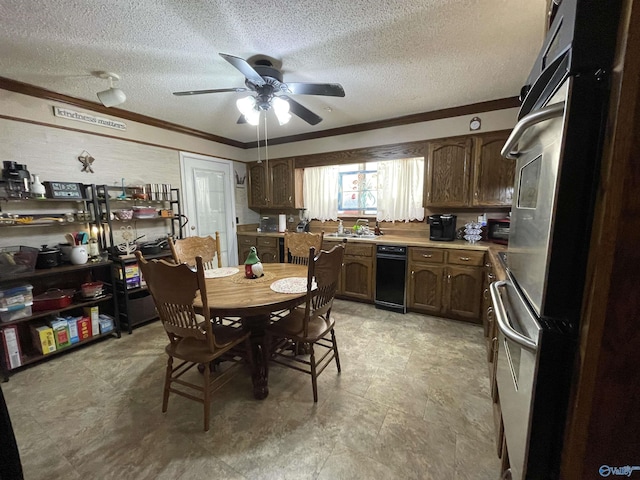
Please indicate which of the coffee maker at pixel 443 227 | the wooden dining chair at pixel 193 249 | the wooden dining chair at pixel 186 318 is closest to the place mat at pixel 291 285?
the wooden dining chair at pixel 186 318

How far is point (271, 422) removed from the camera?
162 centimetres

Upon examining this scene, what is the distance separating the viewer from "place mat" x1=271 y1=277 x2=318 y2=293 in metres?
1.79

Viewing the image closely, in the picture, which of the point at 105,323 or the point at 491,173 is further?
the point at 491,173

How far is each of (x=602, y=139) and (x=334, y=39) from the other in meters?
1.77

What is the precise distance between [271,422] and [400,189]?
10.3 feet

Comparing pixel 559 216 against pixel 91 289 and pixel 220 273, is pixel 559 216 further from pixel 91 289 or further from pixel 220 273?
pixel 91 289

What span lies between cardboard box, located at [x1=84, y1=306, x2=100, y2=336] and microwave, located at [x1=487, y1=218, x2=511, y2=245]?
4.28 meters

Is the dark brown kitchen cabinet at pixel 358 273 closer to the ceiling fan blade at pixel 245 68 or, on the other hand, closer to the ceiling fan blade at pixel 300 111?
the ceiling fan blade at pixel 300 111

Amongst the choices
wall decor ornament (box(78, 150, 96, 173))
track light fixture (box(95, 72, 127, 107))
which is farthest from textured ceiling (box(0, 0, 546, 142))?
wall decor ornament (box(78, 150, 96, 173))

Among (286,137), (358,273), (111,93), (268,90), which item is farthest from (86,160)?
(358,273)

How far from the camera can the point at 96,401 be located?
5.95 ft

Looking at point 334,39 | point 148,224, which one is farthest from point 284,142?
point 334,39

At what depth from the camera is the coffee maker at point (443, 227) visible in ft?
10.3

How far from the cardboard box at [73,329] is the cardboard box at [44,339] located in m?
0.12
